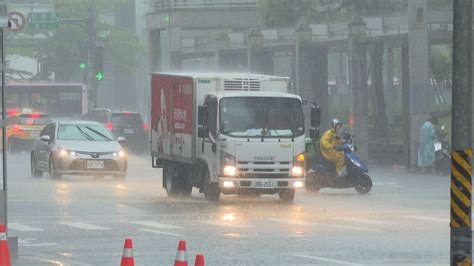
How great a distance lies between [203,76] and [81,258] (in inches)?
481

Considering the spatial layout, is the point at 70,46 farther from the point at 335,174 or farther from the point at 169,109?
the point at 335,174

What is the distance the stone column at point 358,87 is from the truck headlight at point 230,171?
19868mm

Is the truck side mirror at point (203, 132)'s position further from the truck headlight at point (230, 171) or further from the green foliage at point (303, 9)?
the green foliage at point (303, 9)

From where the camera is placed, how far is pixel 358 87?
161ft

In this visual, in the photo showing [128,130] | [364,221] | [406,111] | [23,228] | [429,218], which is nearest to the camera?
[23,228]

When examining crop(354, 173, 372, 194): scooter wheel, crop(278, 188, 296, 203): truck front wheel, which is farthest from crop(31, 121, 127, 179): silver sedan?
crop(278, 188, 296, 203): truck front wheel

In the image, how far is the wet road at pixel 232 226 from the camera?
19.0 meters

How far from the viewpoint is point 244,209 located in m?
27.5

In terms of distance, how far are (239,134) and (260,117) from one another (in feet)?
1.92

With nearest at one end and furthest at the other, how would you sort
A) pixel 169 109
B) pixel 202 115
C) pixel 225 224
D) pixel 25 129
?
pixel 225 224 → pixel 202 115 → pixel 169 109 → pixel 25 129

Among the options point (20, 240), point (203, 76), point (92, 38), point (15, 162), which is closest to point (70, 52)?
point (92, 38)

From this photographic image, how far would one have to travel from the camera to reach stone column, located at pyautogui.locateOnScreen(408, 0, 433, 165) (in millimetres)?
43938

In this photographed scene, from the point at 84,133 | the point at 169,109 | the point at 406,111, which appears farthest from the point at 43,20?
the point at 169,109

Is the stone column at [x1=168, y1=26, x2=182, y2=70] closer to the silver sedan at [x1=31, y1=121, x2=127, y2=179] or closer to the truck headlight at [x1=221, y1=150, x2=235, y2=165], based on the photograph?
the silver sedan at [x1=31, y1=121, x2=127, y2=179]
